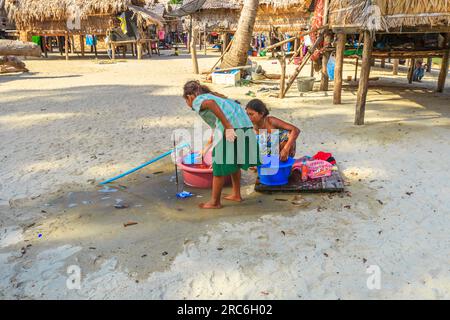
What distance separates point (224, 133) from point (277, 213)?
0.93 m

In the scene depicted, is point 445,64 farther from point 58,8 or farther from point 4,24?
point 4,24

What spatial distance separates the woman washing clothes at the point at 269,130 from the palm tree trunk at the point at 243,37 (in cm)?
793

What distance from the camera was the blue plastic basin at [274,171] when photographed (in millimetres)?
4105

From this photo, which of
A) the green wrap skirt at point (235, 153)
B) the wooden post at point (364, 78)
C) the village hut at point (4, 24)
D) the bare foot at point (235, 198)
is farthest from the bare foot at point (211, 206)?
the village hut at point (4, 24)

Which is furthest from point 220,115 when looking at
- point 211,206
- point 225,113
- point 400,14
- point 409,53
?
point 409,53

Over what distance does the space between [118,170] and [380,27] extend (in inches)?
176

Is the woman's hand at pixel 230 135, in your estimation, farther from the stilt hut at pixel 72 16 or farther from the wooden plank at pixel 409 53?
the stilt hut at pixel 72 16

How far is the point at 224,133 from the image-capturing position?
3.59 m

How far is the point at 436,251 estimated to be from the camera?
2984 millimetres

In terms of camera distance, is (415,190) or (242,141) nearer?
(242,141)

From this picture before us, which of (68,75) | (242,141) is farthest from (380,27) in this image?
(68,75)

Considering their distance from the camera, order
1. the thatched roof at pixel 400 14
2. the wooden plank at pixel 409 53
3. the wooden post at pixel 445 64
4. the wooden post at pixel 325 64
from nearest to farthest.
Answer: the thatched roof at pixel 400 14 → the wooden plank at pixel 409 53 → the wooden post at pixel 445 64 → the wooden post at pixel 325 64
